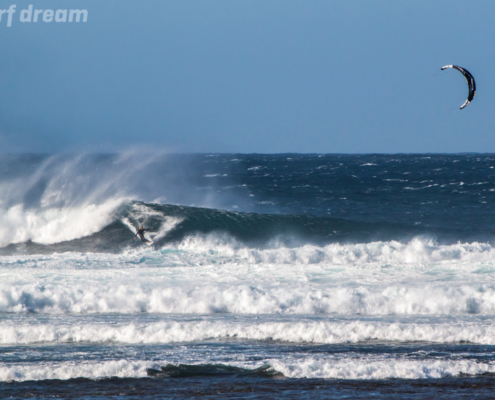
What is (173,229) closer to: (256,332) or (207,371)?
(256,332)

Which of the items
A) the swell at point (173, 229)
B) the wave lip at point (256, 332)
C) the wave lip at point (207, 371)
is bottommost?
the wave lip at point (207, 371)

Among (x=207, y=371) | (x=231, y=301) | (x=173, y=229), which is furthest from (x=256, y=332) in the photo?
(x=173, y=229)

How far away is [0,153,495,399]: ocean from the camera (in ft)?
23.3

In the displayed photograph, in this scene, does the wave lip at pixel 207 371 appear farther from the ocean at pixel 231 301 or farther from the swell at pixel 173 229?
the swell at pixel 173 229

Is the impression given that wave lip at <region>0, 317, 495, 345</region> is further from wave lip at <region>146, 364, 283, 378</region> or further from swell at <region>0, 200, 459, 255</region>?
swell at <region>0, 200, 459, 255</region>

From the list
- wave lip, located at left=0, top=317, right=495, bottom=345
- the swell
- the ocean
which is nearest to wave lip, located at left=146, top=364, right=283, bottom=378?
the ocean

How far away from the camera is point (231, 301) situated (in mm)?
11414

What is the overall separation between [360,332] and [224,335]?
2.29 meters

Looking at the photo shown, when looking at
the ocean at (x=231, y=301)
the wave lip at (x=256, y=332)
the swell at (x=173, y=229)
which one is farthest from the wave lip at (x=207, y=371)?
the swell at (x=173, y=229)

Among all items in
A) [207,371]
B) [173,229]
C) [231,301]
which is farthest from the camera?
[173,229]

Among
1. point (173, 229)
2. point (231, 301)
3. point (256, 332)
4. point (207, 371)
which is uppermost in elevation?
point (173, 229)

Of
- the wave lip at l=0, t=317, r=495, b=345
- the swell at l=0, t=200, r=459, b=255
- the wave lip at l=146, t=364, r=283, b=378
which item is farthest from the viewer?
the swell at l=0, t=200, r=459, b=255

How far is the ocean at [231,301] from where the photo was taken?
7.10m

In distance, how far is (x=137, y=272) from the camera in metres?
14.2
